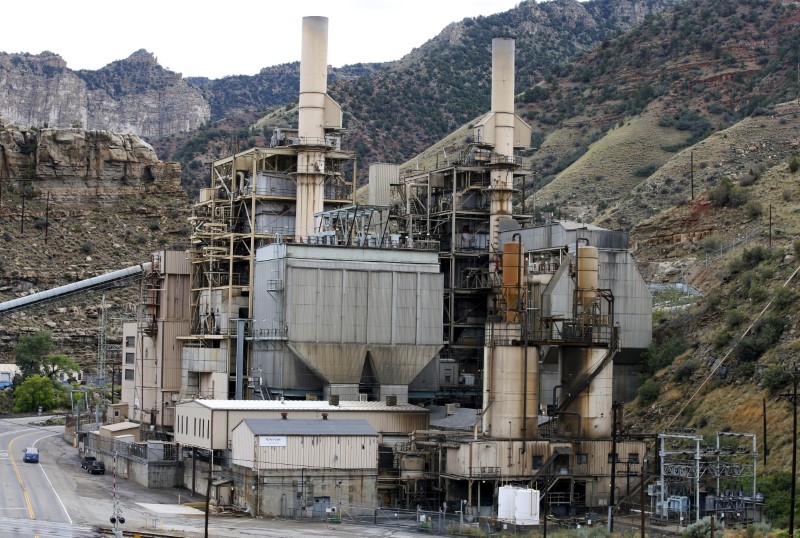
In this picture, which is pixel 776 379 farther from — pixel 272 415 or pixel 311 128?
pixel 311 128

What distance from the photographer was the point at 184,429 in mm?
80875

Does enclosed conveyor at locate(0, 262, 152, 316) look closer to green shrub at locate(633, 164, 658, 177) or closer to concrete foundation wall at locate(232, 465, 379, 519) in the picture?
concrete foundation wall at locate(232, 465, 379, 519)

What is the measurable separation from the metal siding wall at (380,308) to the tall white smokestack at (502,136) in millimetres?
10201

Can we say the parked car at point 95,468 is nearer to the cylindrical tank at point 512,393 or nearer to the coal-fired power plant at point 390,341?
the coal-fired power plant at point 390,341

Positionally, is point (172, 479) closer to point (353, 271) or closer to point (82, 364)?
point (353, 271)

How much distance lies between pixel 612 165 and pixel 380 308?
78923mm

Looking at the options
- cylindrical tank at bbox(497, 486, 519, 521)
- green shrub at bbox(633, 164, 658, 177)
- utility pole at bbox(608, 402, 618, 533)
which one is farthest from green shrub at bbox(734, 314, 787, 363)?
green shrub at bbox(633, 164, 658, 177)

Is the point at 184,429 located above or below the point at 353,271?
below

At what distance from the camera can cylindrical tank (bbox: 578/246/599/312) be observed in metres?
73.4

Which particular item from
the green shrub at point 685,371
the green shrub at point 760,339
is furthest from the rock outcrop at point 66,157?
the green shrub at point 760,339

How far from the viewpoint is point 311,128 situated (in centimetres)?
9581

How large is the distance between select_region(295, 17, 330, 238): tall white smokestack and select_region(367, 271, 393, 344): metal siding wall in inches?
462

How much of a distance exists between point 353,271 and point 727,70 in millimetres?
109908

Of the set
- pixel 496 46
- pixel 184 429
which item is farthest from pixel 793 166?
pixel 184 429
